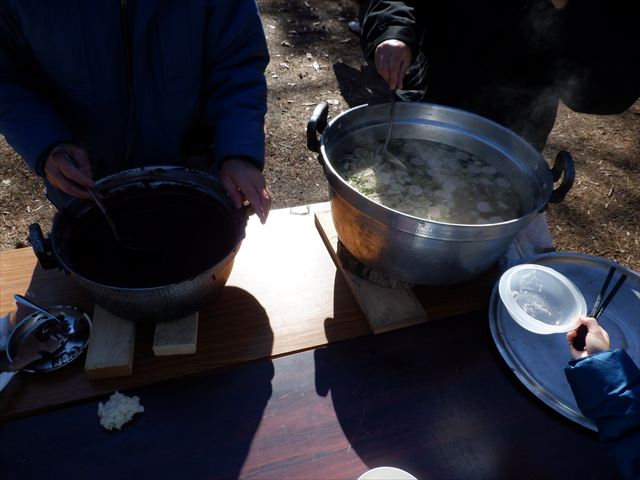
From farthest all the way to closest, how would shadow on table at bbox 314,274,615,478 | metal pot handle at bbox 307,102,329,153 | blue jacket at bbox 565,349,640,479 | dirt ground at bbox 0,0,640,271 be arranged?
dirt ground at bbox 0,0,640,271
metal pot handle at bbox 307,102,329,153
shadow on table at bbox 314,274,615,478
blue jacket at bbox 565,349,640,479

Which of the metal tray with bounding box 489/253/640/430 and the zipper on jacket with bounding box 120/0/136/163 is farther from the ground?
the zipper on jacket with bounding box 120/0/136/163

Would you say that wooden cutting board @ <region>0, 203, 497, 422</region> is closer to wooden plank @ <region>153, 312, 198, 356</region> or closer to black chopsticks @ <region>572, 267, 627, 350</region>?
wooden plank @ <region>153, 312, 198, 356</region>

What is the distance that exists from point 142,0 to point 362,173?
3.06ft

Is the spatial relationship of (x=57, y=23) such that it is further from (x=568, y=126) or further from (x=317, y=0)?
(x=317, y=0)

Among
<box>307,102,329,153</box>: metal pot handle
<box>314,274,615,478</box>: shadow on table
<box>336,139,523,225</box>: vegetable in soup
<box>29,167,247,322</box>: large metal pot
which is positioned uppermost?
<box>307,102,329,153</box>: metal pot handle

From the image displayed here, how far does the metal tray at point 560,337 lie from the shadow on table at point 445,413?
36mm

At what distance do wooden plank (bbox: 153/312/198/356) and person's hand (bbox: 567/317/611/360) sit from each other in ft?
3.77

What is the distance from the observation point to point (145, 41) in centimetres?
151

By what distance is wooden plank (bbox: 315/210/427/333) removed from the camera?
1.55m

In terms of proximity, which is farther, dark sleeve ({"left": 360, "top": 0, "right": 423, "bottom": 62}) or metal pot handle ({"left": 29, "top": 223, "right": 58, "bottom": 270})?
dark sleeve ({"left": 360, "top": 0, "right": 423, "bottom": 62})

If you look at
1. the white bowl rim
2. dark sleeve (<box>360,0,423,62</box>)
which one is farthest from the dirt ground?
the white bowl rim

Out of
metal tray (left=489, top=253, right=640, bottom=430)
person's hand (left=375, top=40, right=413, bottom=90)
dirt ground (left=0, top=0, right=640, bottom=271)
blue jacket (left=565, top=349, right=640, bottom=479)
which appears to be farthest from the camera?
dirt ground (left=0, top=0, right=640, bottom=271)

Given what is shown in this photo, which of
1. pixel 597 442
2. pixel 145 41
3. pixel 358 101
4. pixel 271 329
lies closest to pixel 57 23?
pixel 145 41

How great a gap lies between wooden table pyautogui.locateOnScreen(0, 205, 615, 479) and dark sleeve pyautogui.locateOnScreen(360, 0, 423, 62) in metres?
1.17
